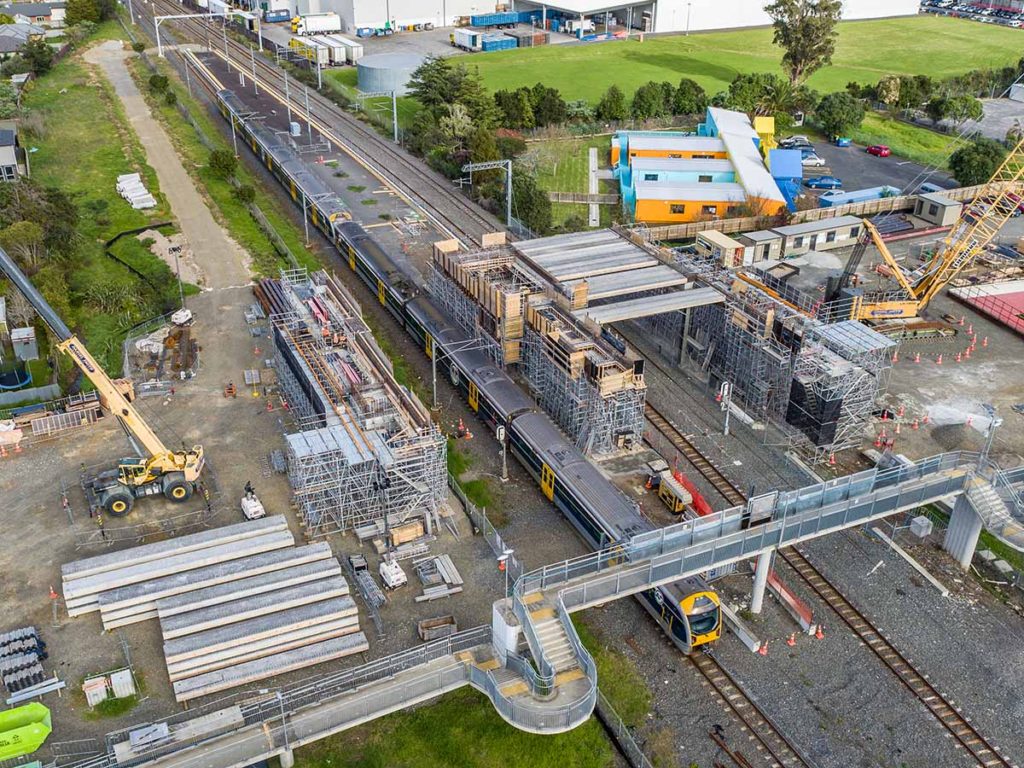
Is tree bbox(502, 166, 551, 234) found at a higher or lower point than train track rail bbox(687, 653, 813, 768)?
higher

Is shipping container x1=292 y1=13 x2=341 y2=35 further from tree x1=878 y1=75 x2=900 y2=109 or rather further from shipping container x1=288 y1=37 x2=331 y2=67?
tree x1=878 y1=75 x2=900 y2=109

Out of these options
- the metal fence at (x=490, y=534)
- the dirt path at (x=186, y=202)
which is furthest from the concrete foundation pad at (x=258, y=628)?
the dirt path at (x=186, y=202)

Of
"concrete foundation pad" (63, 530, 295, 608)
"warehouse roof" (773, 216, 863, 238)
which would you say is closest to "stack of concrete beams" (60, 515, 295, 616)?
"concrete foundation pad" (63, 530, 295, 608)

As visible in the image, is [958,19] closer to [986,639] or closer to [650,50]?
[650,50]

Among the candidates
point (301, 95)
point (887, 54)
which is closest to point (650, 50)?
point (887, 54)

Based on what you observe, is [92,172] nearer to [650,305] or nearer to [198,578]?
[650,305]
